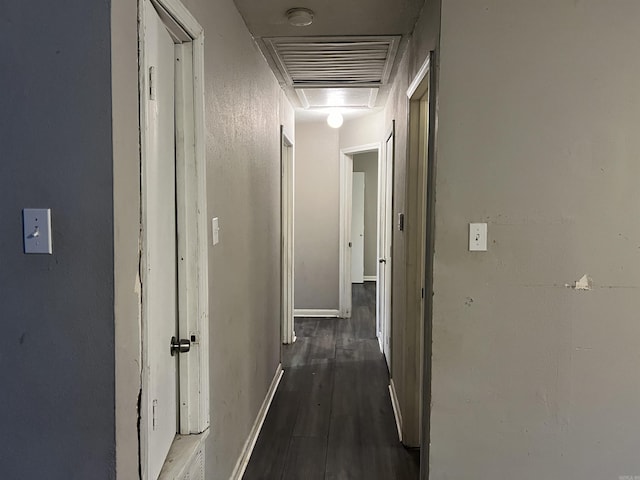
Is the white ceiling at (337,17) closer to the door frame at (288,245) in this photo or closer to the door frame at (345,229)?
the door frame at (288,245)

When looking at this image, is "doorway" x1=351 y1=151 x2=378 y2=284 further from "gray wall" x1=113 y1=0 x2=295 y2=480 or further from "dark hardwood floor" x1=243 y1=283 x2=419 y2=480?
"gray wall" x1=113 y1=0 x2=295 y2=480

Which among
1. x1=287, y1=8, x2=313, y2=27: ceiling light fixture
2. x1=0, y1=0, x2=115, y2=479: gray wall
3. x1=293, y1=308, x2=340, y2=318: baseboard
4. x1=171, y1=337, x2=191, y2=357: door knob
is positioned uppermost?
x1=287, y1=8, x2=313, y2=27: ceiling light fixture

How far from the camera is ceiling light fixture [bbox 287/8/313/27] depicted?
2.21 meters

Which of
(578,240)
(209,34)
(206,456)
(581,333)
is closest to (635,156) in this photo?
(578,240)

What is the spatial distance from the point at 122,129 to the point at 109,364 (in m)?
0.57

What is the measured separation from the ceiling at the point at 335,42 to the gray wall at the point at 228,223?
0.12 m

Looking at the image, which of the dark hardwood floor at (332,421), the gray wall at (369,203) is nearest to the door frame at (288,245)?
the dark hardwood floor at (332,421)

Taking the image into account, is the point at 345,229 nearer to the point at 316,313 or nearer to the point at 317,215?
the point at 317,215

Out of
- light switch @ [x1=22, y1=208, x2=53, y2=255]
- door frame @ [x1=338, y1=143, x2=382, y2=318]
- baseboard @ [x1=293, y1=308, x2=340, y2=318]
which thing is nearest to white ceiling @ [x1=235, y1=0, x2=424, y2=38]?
light switch @ [x1=22, y1=208, x2=53, y2=255]

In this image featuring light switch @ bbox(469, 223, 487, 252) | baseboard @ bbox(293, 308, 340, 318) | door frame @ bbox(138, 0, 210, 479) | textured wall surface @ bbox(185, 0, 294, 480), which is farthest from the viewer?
baseboard @ bbox(293, 308, 340, 318)

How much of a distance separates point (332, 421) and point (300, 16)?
7.88ft

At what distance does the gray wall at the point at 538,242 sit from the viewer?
1.77 metres

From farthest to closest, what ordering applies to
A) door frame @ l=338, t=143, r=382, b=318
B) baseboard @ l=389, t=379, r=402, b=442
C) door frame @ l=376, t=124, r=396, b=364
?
1. door frame @ l=338, t=143, r=382, b=318
2. door frame @ l=376, t=124, r=396, b=364
3. baseboard @ l=389, t=379, r=402, b=442

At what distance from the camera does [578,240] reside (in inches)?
70.9
